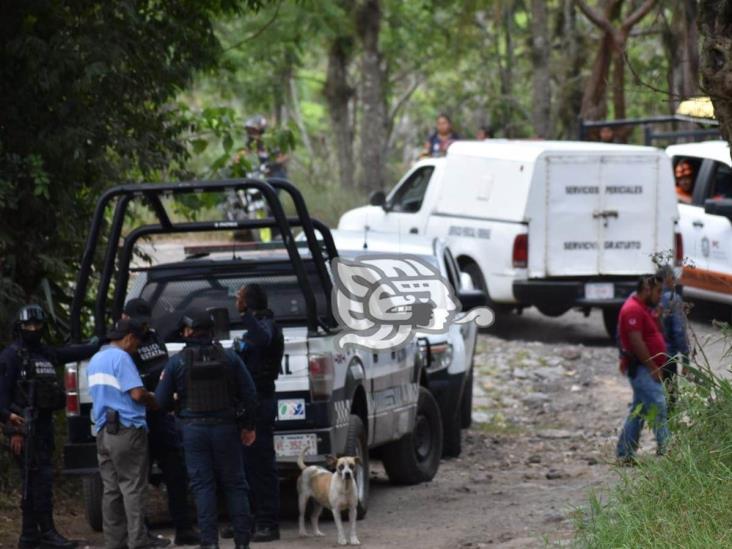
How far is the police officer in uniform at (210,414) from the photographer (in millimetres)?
8844

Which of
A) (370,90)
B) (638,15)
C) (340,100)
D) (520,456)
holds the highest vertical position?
(638,15)

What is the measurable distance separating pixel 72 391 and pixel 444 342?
13.4ft

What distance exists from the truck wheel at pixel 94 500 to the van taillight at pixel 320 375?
1.62 meters

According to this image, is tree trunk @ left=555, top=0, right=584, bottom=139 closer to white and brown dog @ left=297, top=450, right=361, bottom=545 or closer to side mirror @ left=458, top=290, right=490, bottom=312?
side mirror @ left=458, top=290, right=490, bottom=312

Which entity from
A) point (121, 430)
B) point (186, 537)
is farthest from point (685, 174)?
point (121, 430)

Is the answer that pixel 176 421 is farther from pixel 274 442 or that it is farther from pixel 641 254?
pixel 641 254

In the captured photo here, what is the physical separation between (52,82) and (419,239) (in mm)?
3989

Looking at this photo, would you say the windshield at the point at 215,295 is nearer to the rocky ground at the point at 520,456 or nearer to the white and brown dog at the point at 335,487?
the white and brown dog at the point at 335,487

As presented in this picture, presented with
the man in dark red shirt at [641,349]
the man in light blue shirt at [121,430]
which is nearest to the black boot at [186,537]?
the man in light blue shirt at [121,430]

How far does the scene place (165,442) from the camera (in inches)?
380

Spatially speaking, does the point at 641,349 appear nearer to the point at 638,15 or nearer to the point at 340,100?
the point at 638,15

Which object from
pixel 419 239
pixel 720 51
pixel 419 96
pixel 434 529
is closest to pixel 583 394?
Answer: pixel 419 239

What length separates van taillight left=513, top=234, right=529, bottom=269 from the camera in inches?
712

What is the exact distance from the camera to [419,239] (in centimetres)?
1407
